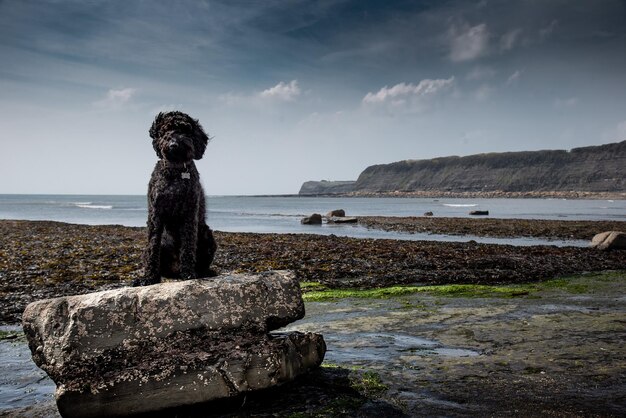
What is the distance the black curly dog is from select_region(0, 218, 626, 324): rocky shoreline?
4.67 metres

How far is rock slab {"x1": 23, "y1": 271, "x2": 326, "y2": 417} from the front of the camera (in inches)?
163

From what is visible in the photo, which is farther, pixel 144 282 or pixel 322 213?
pixel 322 213

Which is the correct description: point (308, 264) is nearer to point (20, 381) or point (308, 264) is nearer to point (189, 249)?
point (189, 249)

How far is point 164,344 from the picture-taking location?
14.9ft

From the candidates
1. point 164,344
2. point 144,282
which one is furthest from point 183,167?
point 164,344

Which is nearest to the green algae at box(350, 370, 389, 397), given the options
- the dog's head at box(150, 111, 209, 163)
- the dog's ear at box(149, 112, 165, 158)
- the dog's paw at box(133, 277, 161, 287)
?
the dog's paw at box(133, 277, 161, 287)

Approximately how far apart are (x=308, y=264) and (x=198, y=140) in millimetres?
9858

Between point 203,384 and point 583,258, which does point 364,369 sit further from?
point 583,258

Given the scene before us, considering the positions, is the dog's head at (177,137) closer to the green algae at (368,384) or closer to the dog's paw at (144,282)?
the dog's paw at (144,282)

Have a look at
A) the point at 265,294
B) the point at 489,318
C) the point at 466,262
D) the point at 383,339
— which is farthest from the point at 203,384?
the point at 466,262

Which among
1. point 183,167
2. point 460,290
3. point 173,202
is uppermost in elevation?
point 183,167

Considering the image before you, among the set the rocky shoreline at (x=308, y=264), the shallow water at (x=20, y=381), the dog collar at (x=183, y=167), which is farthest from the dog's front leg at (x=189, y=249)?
the rocky shoreline at (x=308, y=264)

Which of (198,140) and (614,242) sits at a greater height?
(198,140)

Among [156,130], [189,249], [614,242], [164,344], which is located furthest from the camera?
[614,242]
